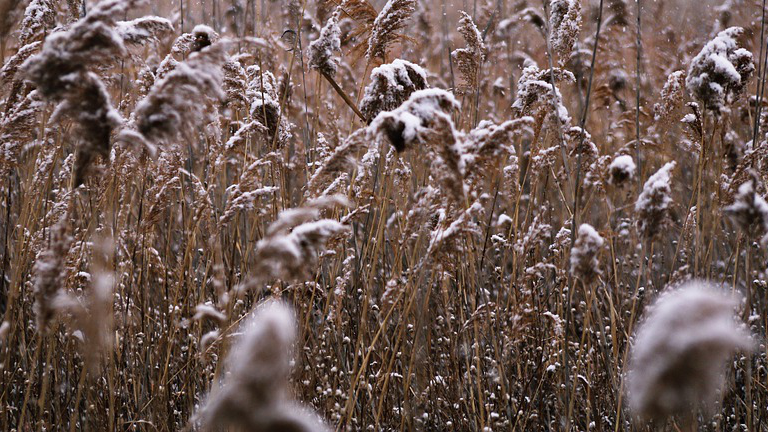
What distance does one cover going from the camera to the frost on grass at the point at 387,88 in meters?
1.75

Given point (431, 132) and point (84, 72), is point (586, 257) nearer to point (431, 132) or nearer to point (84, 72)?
point (431, 132)

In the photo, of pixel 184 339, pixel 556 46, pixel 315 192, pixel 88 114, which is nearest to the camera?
pixel 88 114

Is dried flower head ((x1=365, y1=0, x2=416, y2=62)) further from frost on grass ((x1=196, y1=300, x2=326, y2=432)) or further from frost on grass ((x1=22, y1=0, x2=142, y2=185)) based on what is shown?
frost on grass ((x1=196, y1=300, x2=326, y2=432))

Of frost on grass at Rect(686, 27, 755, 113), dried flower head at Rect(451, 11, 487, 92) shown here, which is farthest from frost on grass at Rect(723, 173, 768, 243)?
dried flower head at Rect(451, 11, 487, 92)

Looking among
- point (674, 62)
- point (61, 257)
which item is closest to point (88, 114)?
point (61, 257)

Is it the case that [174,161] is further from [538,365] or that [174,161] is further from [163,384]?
[538,365]

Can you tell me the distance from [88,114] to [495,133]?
812 millimetres

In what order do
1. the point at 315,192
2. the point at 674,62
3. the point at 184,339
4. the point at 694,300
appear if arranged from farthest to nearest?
the point at 674,62 < the point at 184,339 < the point at 315,192 < the point at 694,300

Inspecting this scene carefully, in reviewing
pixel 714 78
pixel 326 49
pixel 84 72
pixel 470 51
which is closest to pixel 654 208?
pixel 714 78

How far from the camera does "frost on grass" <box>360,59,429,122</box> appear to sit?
1746 mm

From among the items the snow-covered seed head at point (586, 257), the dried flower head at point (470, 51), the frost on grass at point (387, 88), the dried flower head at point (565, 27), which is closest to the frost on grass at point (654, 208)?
the snow-covered seed head at point (586, 257)

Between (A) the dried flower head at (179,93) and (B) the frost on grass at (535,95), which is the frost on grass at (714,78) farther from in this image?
(A) the dried flower head at (179,93)

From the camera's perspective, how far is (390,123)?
50.3 inches

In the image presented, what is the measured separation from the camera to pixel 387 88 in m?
1.75
